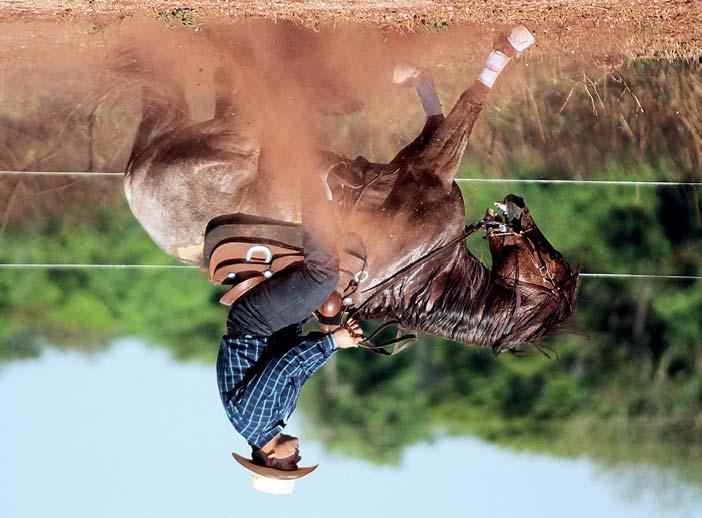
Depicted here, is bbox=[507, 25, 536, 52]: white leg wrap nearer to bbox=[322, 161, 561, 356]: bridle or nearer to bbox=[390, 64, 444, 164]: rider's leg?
bbox=[390, 64, 444, 164]: rider's leg

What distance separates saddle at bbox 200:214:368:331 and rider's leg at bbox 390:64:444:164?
42cm

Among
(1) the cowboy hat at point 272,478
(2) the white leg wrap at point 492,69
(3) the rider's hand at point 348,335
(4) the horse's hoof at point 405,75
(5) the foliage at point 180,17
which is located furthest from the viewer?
(5) the foliage at point 180,17

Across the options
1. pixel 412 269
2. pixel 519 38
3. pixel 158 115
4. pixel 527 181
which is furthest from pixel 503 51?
pixel 158 115

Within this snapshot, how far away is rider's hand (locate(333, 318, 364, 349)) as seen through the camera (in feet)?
6.97

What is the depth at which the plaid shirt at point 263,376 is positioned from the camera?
209 centimetres

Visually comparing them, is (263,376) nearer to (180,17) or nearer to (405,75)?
Answer: (405,75)

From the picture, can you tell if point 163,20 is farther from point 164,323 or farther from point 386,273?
point 386,273

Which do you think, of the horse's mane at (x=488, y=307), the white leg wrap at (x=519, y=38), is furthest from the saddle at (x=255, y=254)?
the white leg wrap at (x=519, y=38)

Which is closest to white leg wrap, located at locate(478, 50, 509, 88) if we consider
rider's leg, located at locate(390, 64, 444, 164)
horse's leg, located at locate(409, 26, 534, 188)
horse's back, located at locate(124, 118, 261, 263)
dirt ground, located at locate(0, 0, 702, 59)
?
horse's leg, located at locate(409, 26, 534, 188)

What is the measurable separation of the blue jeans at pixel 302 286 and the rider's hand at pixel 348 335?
108 mm

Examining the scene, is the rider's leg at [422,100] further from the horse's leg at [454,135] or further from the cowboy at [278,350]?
the cowboy at [278,350]

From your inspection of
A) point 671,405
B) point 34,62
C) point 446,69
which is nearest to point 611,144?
point 446,69

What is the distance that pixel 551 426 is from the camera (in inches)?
116

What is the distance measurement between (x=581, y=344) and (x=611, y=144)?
0.83 meters
